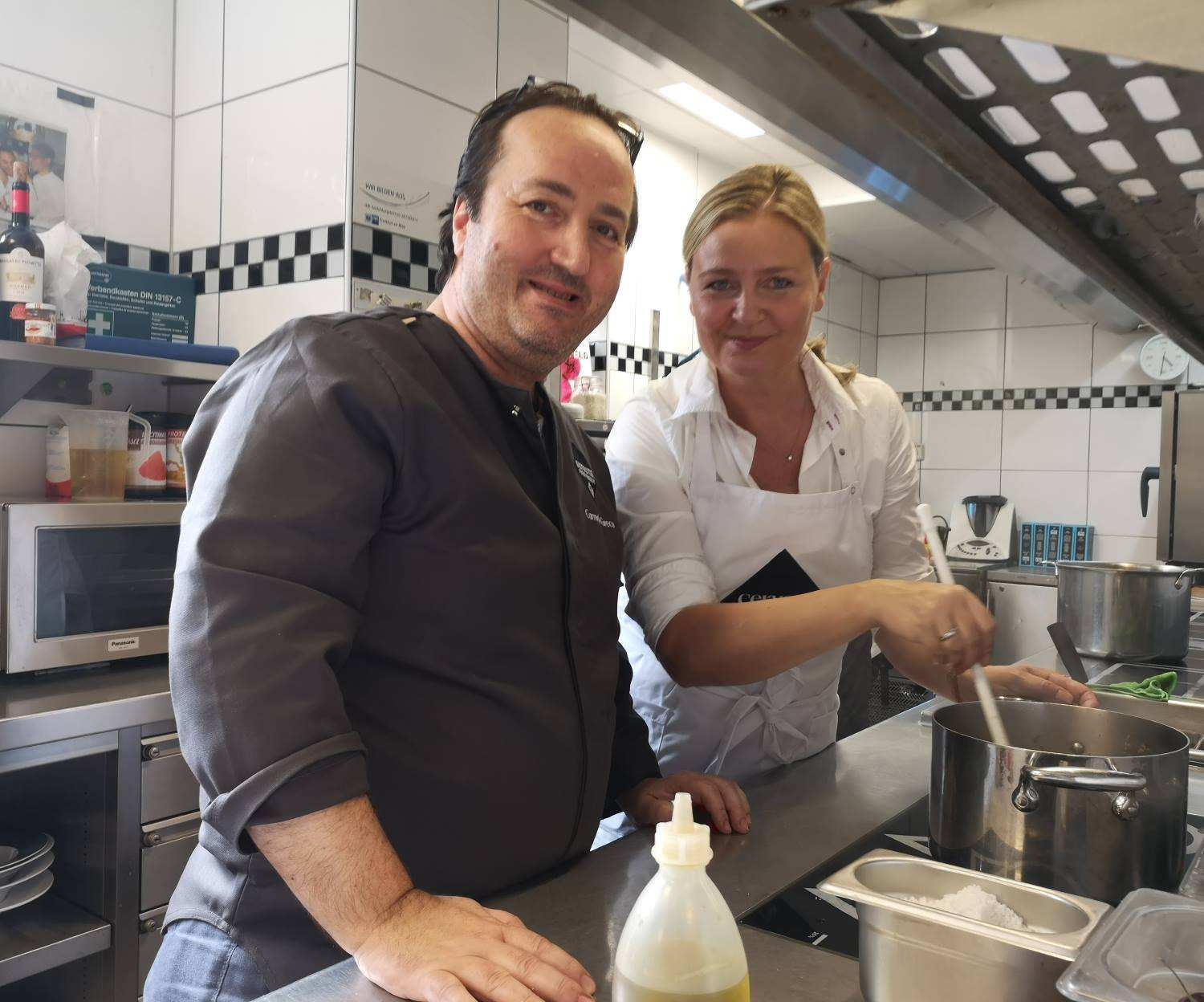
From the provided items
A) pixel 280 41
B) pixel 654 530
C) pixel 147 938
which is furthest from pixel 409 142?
pixel 147 938

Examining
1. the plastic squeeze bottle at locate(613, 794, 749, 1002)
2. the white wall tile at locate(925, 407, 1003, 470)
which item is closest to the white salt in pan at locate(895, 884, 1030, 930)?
the plastic squeeze bottle at locate(613, 794, 749, 1002)

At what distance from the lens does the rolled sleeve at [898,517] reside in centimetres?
170

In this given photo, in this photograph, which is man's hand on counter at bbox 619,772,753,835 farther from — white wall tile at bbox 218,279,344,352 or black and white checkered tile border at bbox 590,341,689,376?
black and white checkered tile border at bbox 590,341,689,376

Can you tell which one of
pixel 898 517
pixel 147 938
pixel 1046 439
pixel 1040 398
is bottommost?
pixel 147 938

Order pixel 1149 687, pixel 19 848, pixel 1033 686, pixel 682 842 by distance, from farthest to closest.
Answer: pixel 19 848
pixel 1149 687
pixel 1033 686
pixel 682 842

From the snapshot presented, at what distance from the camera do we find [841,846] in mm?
1120

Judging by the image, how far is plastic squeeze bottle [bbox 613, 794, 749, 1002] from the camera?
598mm

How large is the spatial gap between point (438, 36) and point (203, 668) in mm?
2301

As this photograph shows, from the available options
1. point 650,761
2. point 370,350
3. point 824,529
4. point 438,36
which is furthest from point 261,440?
point 438,36

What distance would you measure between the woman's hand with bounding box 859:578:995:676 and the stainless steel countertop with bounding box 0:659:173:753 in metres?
1.45

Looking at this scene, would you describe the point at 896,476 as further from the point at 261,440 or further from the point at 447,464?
the point at 261,440

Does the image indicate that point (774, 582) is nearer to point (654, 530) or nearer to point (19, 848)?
point (654, 530)

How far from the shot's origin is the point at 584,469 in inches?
51.5

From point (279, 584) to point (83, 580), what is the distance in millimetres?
1487
